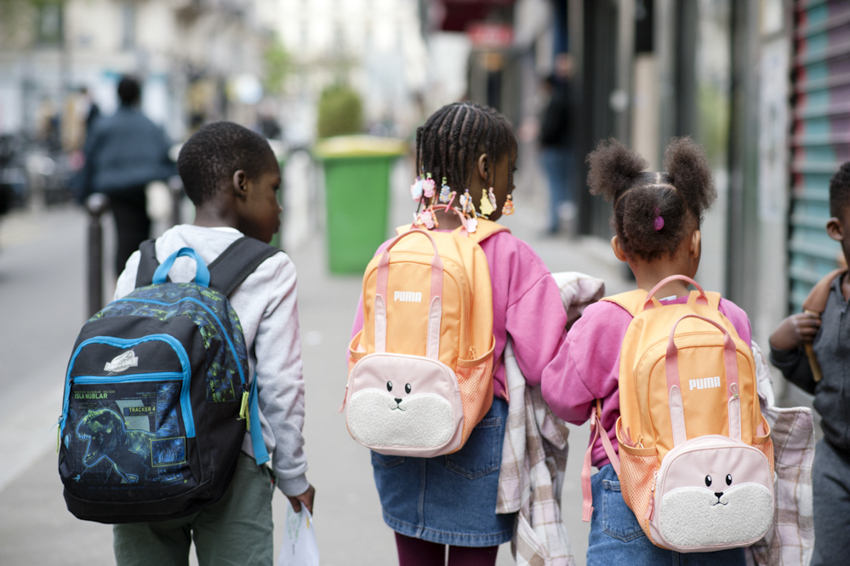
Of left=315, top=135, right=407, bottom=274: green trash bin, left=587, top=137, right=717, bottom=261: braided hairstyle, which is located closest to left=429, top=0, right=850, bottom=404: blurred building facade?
left=315, top=135, right=407, bottom=274: green trash bin

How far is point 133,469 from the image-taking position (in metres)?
2.11

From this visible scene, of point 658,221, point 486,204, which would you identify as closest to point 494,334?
point 486,204

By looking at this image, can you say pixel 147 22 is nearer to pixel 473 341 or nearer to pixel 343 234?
pixel 343 234

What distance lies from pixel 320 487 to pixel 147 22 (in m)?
50.5

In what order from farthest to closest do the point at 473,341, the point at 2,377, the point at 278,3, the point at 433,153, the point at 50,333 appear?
the point at 278,3 < the point at 50,333 < the point at 2,377 < the point at 433,153 < the point at 473,341

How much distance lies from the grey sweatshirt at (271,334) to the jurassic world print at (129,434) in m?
0.31

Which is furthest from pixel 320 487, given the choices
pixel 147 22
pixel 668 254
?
pixel 147 22

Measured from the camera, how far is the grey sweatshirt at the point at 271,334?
7.90 feet

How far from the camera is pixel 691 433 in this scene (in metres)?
2.00

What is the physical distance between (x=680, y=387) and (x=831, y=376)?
35.6 inches

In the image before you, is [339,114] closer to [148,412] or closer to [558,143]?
[558,143]

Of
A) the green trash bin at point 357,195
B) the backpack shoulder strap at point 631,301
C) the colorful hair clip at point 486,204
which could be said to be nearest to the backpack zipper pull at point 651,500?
the backpack shoulder strap at point 631,301

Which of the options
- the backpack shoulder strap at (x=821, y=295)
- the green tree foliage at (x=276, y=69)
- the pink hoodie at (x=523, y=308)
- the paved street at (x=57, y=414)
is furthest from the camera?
the green tree foliage at (x=276, y=69)

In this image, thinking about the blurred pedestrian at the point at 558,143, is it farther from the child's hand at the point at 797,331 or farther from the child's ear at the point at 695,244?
the child's ear at the point at 695,244
